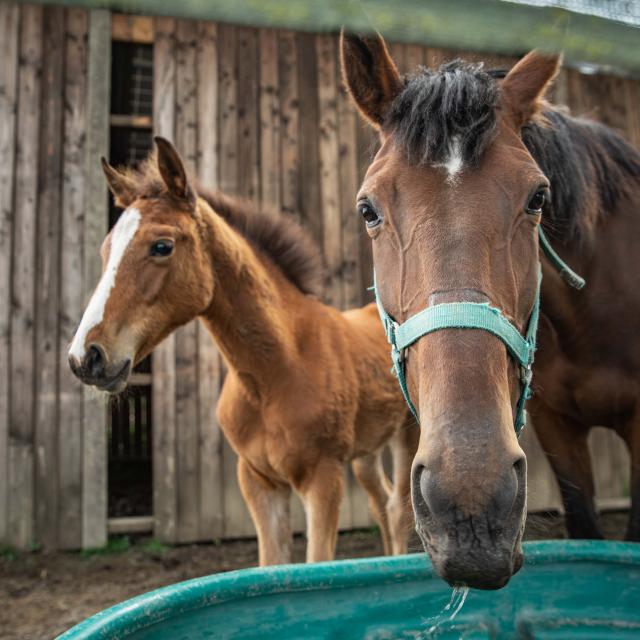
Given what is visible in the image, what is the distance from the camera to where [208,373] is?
4902mm

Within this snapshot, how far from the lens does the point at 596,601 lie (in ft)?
5.98

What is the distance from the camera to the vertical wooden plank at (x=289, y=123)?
529 cm

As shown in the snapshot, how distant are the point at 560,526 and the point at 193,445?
10.8 feet

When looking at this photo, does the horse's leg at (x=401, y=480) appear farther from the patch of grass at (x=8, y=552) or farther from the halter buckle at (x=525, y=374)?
the patch of grass at (x=8, y=552)

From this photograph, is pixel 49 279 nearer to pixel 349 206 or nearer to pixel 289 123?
pixel 289 123

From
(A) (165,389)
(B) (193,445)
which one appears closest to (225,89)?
(A) (165,389)

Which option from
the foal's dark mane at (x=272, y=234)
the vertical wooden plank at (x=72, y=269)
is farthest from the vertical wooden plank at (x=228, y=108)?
the foal's dark mane at (x=272, y=234)

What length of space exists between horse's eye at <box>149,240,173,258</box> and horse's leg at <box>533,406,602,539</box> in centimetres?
176

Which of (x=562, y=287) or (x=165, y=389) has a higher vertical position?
(x=562, y=287)

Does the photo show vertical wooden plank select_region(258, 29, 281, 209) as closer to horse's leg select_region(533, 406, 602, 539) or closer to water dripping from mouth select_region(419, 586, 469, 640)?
horse's leg select_region(533, 406, 602, 539)

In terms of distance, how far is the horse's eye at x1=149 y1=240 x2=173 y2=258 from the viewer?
2791mm

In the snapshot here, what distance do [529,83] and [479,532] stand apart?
1280mm

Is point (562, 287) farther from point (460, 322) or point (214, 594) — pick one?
point (214, 594)

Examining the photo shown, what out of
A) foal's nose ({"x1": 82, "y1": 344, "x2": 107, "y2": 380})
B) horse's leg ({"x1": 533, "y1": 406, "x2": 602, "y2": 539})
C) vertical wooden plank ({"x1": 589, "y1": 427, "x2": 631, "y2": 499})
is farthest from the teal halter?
vertical wooden plank ({"x1": 589, "y1": 427, "x2": 631, "y2": 499})
